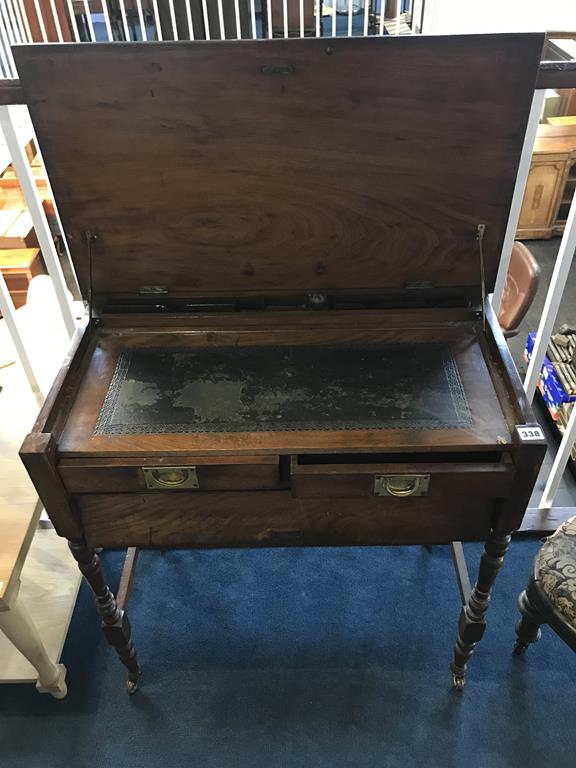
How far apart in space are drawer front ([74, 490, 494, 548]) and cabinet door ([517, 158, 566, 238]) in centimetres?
368

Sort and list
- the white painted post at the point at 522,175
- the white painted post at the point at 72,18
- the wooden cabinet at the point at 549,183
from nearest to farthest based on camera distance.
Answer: the white painted post at the point at 522,175 → the wooden cabinet at the point at 549,183 → the white painted post at the point at 72,18

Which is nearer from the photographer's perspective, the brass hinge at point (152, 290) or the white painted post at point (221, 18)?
the brass hinge at point (152, 290)

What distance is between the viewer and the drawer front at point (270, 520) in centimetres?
103

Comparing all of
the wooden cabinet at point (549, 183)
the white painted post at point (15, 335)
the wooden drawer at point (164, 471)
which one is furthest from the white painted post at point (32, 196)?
the wooden cabinet at point (549, 183)

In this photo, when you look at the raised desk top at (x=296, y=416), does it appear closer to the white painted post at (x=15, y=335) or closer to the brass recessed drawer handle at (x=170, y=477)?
the brass recessed drawer handle at (x=170, y=477)

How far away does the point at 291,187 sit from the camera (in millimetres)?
1054

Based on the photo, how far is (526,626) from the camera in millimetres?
1402

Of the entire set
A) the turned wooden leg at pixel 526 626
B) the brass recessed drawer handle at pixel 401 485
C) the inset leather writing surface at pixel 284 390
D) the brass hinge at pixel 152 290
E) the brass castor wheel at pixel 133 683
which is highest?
the brass hinge at pixel 152 290

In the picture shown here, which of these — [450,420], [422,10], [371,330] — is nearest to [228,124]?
[371,330]

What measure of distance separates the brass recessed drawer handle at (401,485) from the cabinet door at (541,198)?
3738 millimetres

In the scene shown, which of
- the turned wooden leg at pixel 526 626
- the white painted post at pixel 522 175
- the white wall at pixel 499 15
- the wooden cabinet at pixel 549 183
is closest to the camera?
the white painted post at pixel 522 175

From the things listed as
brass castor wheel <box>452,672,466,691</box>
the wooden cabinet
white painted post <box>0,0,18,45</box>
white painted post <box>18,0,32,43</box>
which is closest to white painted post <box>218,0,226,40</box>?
white painted post <box>18,0,32,43</box>

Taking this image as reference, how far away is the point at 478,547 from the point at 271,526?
831 mm

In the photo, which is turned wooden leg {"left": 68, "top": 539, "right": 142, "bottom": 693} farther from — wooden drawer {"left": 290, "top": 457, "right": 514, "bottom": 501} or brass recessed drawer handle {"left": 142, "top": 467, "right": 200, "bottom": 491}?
wooden drawer {"left": 290, "top": 457, "right": 514, "bottom": 501}
